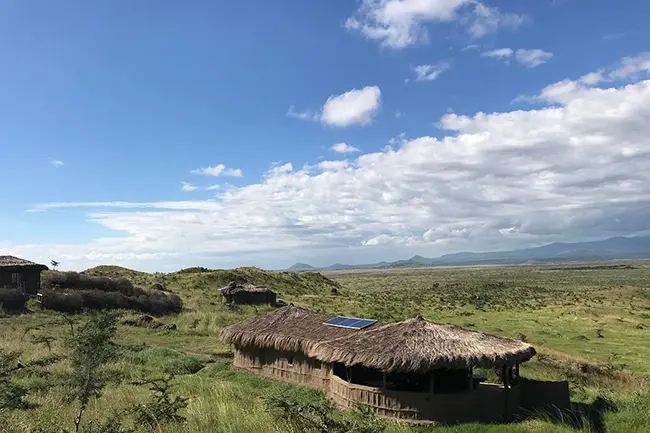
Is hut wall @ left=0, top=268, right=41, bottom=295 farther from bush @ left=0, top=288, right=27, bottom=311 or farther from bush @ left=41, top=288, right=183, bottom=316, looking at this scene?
bush @ left=0, top=288, right=27, bottom=311

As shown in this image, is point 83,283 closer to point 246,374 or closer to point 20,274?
point 20,274

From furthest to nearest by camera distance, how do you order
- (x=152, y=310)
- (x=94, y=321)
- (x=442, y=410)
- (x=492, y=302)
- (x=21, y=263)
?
(x=492, y=302)
(x=152, y=310)
(x=21, y=263)
(x=442, y=410)
(x=94, y=321)

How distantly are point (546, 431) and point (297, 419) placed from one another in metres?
9.11

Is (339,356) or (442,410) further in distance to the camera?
(339,356)

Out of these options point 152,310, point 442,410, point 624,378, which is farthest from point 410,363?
point 152,310

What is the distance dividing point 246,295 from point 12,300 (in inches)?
773

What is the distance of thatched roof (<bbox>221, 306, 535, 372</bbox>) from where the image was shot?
54.1 feet

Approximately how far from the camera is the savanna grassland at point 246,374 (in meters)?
11.0

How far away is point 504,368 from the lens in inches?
674

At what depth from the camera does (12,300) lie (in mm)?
32250

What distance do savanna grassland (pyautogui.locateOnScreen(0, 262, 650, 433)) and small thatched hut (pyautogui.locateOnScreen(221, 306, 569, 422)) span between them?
975 millimetres

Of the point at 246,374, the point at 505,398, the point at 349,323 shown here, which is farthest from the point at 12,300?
the point at 505,398

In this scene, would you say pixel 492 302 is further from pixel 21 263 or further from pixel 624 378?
pixel 21 263

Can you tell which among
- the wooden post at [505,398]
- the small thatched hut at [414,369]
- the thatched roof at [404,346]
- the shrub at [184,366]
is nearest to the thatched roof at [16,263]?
the shrub at [184,366]
